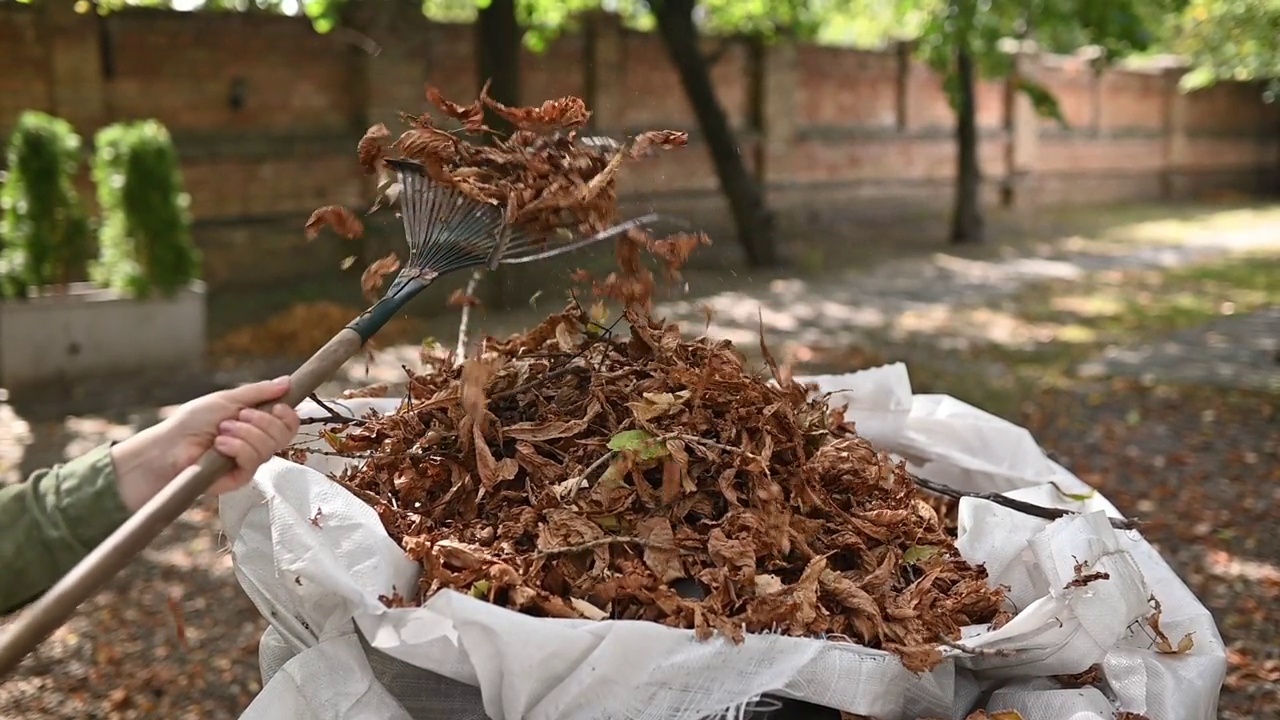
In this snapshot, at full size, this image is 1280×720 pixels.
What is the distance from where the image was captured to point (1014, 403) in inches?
266

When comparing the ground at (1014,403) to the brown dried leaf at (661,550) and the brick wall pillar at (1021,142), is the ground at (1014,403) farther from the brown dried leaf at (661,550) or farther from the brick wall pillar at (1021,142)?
the brick wall pillar at (1021,142)

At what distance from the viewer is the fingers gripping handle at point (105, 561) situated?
4.57 feet

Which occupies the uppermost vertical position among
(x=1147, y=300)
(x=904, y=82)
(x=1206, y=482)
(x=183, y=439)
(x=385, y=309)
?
(x=904, y=82)

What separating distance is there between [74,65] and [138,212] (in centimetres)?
266

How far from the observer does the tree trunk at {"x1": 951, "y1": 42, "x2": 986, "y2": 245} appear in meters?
14.8

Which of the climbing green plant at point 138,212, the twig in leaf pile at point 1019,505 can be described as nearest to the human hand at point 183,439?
the twig in leaf pile at point 1019,505

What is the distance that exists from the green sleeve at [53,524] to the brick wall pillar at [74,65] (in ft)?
28.8

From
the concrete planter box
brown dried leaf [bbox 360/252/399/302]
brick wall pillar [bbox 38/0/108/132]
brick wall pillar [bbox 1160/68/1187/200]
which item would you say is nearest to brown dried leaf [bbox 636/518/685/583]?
brown dried leaf [bbox 360/252/399/302]

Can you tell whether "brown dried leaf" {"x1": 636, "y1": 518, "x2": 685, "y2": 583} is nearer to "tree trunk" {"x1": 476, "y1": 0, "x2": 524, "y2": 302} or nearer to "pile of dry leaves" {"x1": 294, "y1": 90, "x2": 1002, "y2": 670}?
"pile of dry leaves" {"x1": 294, "y1": 90, "x2": 1002, "y2": 670}

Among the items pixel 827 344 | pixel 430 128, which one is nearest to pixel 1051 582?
pixel 430 128

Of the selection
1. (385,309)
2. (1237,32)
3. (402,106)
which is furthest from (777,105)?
(385,309)

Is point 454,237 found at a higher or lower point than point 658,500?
higher

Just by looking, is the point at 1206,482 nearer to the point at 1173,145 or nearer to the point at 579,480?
the point at 579,480

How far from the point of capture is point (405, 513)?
190cm
